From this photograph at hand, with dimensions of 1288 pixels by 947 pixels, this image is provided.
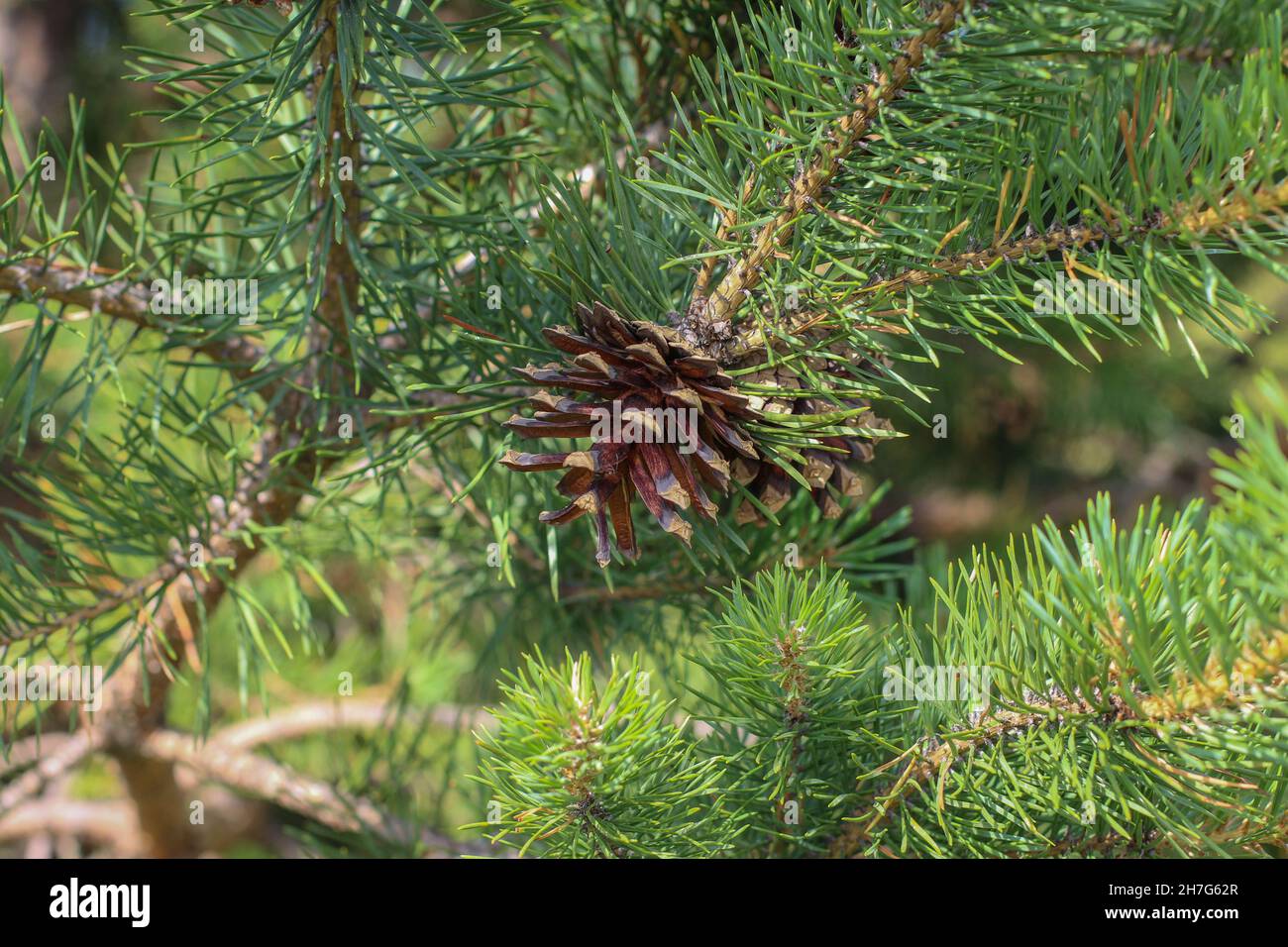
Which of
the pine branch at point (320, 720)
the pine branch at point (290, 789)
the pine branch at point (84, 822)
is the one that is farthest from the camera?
the pine branch at point (84, 822)

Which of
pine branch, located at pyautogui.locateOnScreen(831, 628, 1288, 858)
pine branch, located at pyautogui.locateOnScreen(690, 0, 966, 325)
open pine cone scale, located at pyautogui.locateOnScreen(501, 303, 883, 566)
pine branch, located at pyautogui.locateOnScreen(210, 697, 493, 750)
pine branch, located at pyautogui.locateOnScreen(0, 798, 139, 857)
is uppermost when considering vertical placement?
pine branch, located at pyautogui.locateOnScreen(690, 0, 966, 325)

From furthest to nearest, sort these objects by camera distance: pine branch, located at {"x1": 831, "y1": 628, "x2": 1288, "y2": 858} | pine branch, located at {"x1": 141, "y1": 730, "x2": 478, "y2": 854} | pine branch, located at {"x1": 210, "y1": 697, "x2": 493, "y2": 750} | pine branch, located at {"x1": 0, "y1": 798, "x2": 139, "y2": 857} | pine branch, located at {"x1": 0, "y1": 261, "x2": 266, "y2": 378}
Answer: pine branch, located at {"x1": 0, "y1": 798, "x2": 139, "y2": 857} → pine branch, located at {"x1": 210, "y1": 697, "x2": 493, "y2": 750} → pine branch, located at {"x1": 141, "y1": 730, "x2": 478, "y2": 854} → pine branch, located at {"x1": 0, "y1": 261, "x2": 266, "y2": 378} → pine branch, located at {"x1": 831, "y1": 628, "x2": 1288, "y2": 858}

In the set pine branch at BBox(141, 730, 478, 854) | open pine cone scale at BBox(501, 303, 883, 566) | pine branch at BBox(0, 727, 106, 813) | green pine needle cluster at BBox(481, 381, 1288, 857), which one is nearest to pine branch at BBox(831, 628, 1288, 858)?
green pine needle cluster at BBox(481, 381, 1288, 857)

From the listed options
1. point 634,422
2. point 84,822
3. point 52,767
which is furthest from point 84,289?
point 84,822

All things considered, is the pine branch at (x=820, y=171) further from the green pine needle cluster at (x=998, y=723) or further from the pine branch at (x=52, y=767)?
the pine branch at (x=52, y=767)

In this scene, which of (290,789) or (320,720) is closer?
(290,789)

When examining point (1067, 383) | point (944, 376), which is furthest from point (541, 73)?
point (1067, 383)

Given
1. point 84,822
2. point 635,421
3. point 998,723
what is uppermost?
point 635,421

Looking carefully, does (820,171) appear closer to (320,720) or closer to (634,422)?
(634,422)

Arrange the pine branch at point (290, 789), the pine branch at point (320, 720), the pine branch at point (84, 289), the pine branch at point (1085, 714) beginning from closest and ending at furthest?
the pine branch at point (1085, 714)
the pine branch at point (84, 289)
the pine branch at point (290, 789)
the pine branch at point (320, 720)

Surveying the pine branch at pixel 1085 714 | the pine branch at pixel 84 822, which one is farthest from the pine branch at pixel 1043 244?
the pine branch at pixel 84 822

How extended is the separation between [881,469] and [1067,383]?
23cm

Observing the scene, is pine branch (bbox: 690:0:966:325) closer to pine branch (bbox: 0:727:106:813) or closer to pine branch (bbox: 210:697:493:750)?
pine branch (bbox: 210:697:493:750)
